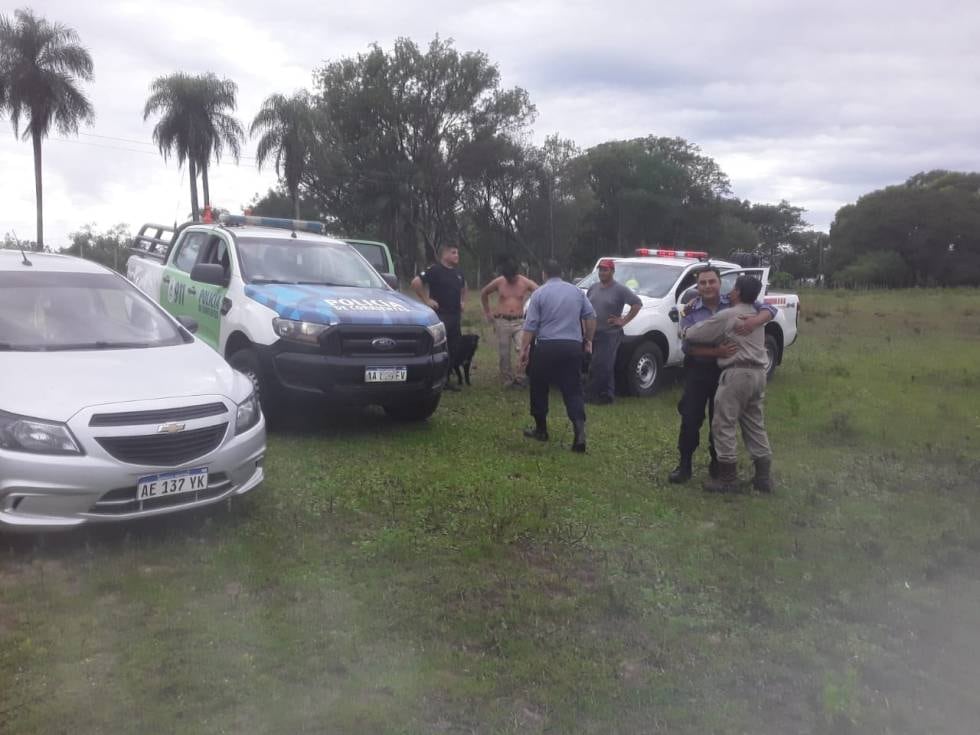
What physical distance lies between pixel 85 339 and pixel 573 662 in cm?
374

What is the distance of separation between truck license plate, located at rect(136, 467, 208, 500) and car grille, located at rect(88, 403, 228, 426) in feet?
0.95

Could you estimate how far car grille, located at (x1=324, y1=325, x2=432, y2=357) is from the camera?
23.5ft

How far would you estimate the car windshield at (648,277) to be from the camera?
11.0m

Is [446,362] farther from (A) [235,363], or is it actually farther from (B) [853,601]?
(B) [853,601]

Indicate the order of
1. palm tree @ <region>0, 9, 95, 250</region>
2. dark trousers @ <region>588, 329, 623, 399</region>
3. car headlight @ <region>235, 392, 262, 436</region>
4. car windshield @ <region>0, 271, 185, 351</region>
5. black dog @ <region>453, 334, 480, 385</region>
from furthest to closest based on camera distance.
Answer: palm tree @ <region>0, 9, 95, 250</region>
black dog @ <region>453, 334, 480, 385</region>
dark trousers @ <region>588, 329, 623, 399</region>
car windshield @ <region>0, 271, 185, 351</region>
car headlight @ <region>235, 392, 262, 436</region>

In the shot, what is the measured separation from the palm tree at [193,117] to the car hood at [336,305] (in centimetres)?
2308

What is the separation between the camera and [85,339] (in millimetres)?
5520

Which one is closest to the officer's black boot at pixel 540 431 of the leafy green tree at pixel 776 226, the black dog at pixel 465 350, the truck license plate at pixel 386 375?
the truck license plate at pixel 386 375

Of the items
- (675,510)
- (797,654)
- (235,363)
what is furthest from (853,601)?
(235,363)

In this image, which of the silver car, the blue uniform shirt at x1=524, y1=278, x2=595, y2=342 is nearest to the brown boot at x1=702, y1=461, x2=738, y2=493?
the blue uniform shirt at x1=524, y1=278, x2=595, y2=342

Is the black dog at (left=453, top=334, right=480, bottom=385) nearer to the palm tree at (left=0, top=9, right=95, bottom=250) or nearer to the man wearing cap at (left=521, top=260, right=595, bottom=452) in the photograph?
the man wearing cap at (left=521, top=260, right=595, bottom=452)

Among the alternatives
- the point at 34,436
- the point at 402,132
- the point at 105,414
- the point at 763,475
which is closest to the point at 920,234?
the point at 402,132

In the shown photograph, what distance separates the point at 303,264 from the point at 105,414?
159 inches

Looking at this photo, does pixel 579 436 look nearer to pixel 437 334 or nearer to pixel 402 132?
pixel 437 334
